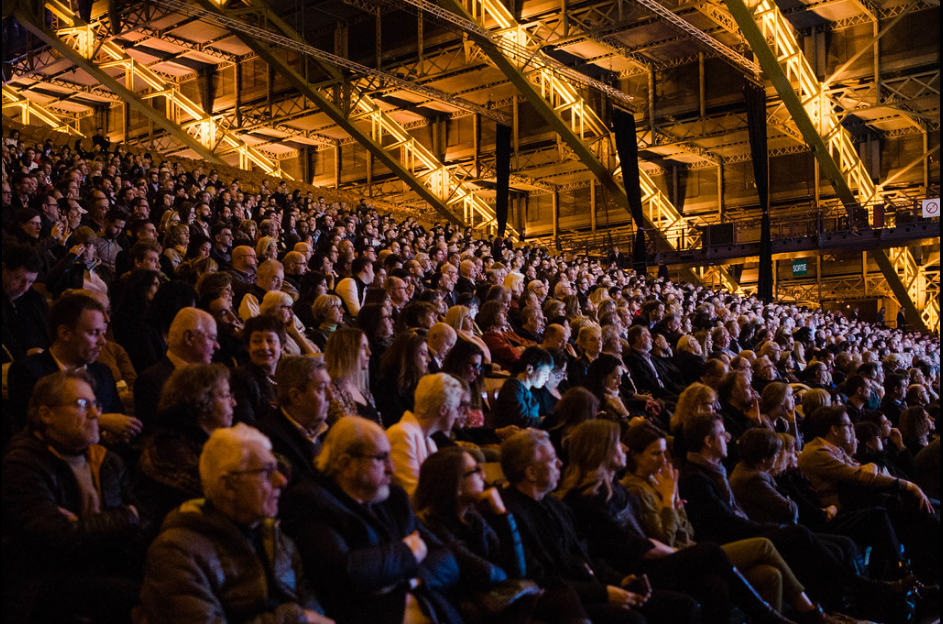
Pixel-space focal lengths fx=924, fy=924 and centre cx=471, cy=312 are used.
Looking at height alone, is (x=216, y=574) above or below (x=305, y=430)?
below

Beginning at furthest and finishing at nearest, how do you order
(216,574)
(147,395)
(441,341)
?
(441,341), (147,395), (216,574)

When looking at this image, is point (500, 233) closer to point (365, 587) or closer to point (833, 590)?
point (833, 590)

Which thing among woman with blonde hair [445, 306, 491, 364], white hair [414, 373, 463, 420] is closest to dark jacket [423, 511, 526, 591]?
white hair [414, 373, 463, 420]

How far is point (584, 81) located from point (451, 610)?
65.1ft

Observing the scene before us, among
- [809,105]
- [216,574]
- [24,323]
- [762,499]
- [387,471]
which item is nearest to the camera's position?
[216,574]

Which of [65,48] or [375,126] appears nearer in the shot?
[65,48]

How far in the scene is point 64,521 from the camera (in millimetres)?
2328

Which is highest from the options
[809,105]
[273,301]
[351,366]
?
[809,105]

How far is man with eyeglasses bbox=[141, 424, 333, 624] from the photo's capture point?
2.11 meters

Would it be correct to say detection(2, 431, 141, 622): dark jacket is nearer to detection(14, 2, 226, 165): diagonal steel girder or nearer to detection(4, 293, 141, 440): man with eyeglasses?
detection(4, 293, 141, 440): man with eyeglasses

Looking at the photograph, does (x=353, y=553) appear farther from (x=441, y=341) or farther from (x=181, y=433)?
(x=441, y=341)

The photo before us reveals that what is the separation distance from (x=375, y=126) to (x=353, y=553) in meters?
23.0

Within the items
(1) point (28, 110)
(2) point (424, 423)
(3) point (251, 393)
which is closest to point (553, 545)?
(2) point (424, 423)

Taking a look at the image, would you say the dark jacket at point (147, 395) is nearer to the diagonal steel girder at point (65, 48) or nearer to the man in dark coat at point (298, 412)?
the man in dark coat at point (298, 412)
